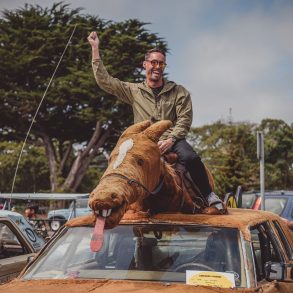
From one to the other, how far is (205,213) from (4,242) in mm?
3606

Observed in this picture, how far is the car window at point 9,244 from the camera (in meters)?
7.79

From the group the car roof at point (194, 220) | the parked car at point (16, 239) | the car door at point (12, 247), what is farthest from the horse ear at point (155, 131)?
the parked car at point (16, 239)

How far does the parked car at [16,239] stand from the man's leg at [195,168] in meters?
2.74

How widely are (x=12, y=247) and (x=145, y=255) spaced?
149 inches

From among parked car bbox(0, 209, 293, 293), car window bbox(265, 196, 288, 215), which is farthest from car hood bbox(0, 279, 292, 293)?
car window bbox(265, 196, 288, 215)

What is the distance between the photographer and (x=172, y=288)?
12.9 feet

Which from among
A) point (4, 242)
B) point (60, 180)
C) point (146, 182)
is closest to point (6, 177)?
point (60, 180)

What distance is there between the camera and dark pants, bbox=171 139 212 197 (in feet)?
17.3

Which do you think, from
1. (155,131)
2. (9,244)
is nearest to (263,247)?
(155,131)

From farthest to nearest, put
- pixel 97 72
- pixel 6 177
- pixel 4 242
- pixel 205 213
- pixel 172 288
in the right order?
pixel 6 177, pixel 4 242, pixel 97 72, pixel 205 213, pixel 172 288

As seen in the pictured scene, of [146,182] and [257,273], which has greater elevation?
[146,182]

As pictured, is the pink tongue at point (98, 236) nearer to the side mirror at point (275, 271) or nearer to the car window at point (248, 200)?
the side mirror at point (275, 271)

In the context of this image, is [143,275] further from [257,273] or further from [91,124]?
[91,124]

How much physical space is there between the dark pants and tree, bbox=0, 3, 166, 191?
2831 cm
